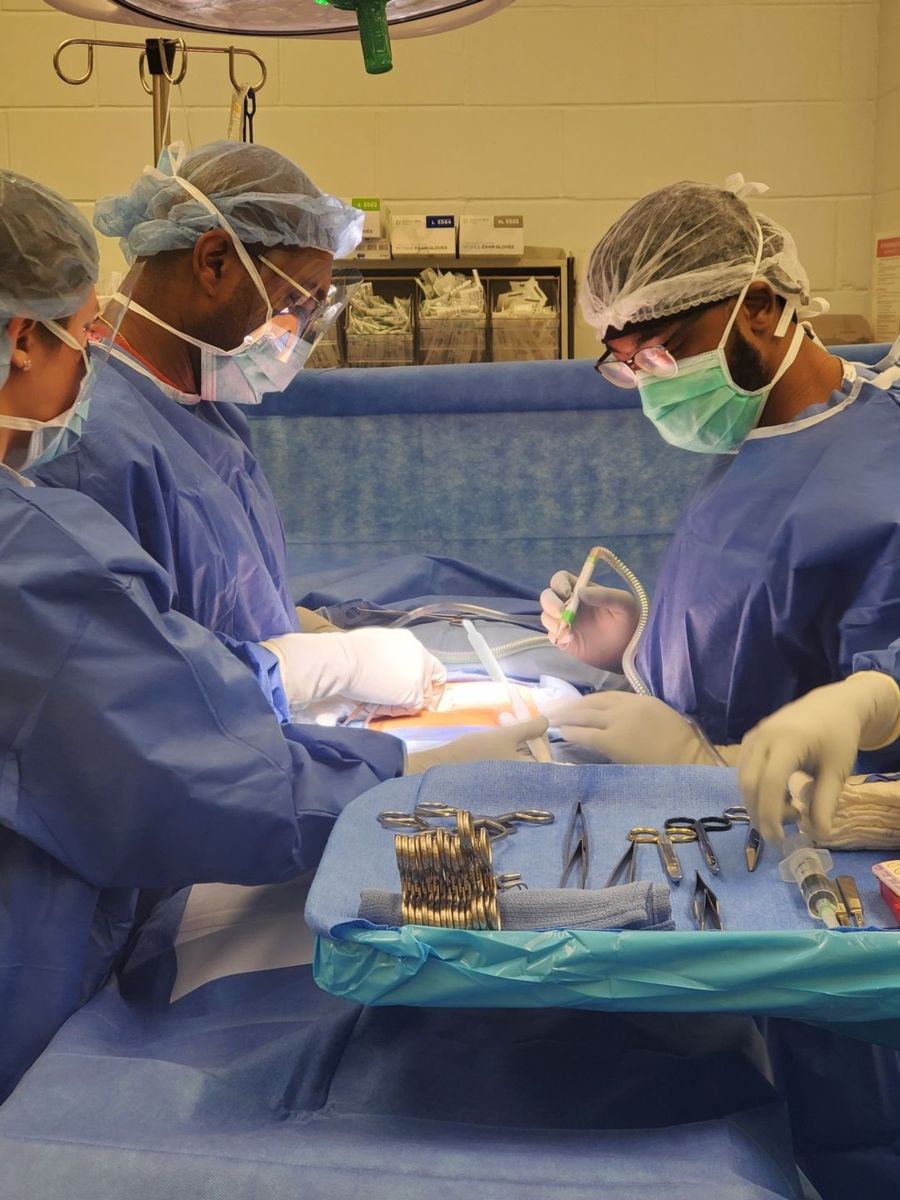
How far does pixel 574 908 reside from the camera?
1.04 metres

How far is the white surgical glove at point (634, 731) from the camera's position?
5.87 feet

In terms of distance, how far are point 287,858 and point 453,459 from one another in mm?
1985

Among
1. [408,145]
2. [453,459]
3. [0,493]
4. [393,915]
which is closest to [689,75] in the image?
[408,145]

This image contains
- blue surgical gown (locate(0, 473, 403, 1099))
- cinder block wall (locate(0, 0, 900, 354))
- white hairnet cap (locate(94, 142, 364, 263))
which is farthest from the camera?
cinder block wall (locate(0, 0, 900, 354))

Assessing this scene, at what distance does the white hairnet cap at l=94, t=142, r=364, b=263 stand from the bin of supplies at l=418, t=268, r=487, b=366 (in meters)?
1.48

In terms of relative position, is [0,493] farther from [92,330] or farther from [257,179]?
[257,179]

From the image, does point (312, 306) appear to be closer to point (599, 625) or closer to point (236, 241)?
point (236, 241)

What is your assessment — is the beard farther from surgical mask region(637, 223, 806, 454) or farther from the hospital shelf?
the hospital shelf

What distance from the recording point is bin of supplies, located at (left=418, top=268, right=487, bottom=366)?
3518mm

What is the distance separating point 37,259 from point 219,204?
0.64 metres

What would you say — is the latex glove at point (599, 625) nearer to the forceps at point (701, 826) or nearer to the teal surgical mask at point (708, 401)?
the teal surgical mask at point (708, 401)

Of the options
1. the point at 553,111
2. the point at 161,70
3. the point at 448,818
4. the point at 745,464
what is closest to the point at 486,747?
the point at 448,818

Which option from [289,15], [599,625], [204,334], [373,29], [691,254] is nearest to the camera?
[373,29]

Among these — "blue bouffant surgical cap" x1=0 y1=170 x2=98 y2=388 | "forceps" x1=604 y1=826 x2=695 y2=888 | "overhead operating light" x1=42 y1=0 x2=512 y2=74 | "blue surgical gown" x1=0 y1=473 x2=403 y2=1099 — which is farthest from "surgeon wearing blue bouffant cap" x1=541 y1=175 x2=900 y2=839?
"blue bouffant surgical cap" x1=0 y1=170 x2=98 y2=388
